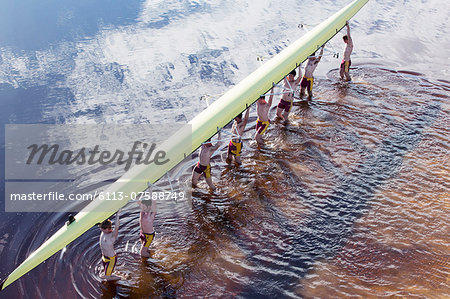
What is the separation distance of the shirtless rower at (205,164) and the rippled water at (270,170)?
1.32 ft

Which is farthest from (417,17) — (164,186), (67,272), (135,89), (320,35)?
(67,272)

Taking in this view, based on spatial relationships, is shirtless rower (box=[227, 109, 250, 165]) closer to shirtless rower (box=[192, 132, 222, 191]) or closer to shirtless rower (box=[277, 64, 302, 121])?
shirtless rower (box=[192, 132, 222, 191])

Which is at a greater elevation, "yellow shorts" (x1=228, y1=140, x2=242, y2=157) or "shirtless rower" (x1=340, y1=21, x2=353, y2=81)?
"shirtless rower" (x1=340, y1=21, x2=353, y2=81)

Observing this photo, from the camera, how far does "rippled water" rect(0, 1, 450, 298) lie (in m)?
7.86

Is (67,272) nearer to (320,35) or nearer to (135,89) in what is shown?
(135,89)

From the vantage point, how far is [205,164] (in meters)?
9.50

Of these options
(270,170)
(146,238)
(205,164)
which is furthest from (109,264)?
(270,170)

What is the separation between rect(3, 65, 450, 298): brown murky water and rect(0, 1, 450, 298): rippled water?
3cm

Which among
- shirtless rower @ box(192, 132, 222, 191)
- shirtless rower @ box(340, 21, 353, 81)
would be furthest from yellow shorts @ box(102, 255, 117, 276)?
shirtless rower @ box(340, 21, 353, 81)

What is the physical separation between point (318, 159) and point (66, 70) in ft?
31.9

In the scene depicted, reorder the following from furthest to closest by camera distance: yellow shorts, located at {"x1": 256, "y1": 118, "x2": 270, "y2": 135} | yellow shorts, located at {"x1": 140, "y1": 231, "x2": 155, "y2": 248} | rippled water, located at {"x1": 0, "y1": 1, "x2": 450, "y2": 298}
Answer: yellow shorts, located at {"x1": 256, "y1": 118, "x2": 270, "y2": 135}, yellow shorts, located at {"x1": 140, "y1": 231, "x2": 155, "y2": 248}, rippled water, located at {"x1": 0, "y1": 1, "x2": 450, "y2": 298}

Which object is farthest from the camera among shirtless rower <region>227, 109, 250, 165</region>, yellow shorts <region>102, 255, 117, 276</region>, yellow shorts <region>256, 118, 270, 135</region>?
yellow shorts <region>256, 118, 270, 135</region>

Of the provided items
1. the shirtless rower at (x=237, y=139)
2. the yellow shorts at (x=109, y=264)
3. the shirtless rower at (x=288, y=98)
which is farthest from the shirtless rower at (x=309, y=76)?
the yellow shorts at (x=109, y=264)

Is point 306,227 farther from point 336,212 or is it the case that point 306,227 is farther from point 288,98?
point 288,98
